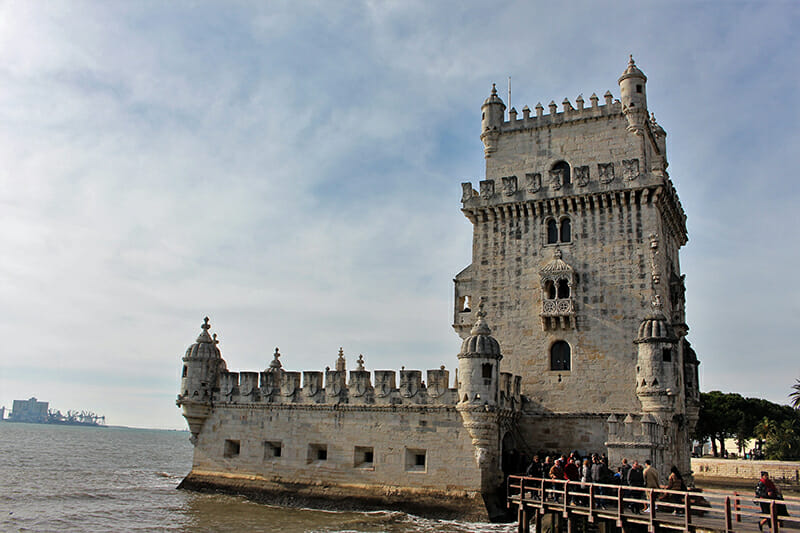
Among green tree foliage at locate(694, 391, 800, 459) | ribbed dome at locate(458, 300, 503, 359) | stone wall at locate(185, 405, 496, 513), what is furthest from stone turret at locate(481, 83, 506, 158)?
green tree foliage at locate(694, 391, 800, 459)

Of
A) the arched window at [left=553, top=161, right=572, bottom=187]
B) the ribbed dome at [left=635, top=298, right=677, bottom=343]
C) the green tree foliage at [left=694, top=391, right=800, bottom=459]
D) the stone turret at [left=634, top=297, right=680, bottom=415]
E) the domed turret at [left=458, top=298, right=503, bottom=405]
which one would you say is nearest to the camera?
the domed turret at [left=458, top=298, right=503, bottom=405]

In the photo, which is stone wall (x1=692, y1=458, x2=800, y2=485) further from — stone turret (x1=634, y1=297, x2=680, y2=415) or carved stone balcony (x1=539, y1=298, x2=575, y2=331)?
carved stone balcony (x1=539, y1=298, x2=575, y2=331)

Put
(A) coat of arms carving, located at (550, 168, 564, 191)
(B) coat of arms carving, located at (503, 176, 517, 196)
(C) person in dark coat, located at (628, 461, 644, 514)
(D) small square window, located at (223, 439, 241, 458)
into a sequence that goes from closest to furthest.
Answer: (C) person in dark coat, located at (628, 461, 644, 514) → (A) coat of arms carving, located at (550, 168, 564, 191) → (D) small square window, located at (223, 439, 241, 458) → (B) coat of arms carving, located at (503, 176, 517, 196)

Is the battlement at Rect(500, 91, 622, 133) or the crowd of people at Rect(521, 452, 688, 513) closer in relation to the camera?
the crowd of people at Rect(521, 452, 688, 513)

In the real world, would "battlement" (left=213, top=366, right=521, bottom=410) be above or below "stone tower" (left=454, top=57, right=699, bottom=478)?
below

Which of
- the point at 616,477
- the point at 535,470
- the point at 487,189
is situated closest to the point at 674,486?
the point at 616,477

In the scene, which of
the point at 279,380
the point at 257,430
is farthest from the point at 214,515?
the point at 279,380

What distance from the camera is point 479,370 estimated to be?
88.4ft

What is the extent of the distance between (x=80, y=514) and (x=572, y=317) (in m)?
25.0

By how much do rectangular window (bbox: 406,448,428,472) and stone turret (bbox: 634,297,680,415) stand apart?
9.68m

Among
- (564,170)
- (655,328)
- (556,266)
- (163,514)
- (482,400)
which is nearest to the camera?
(482,400)

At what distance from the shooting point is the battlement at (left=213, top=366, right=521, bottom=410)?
1125 inches

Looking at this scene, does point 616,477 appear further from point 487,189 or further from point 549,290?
point 487,189

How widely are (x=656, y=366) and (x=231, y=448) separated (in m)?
20.9
